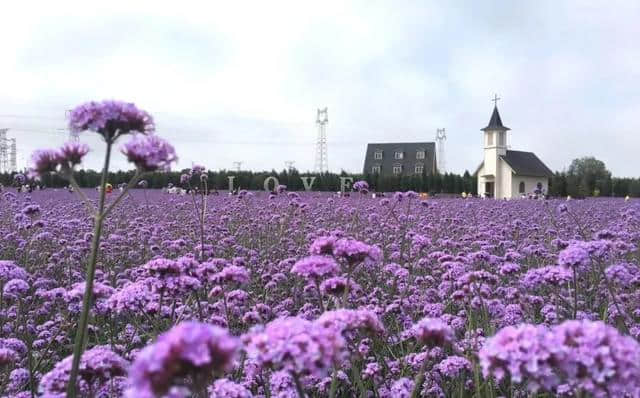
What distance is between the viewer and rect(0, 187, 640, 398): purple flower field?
139 centimetres

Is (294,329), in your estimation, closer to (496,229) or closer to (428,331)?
(428,331)

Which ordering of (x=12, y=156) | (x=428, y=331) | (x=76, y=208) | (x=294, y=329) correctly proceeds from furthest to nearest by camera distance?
(x=12, y=156) < (x=76, y=208) < (x=428, y=331) < (x=294, y=329)

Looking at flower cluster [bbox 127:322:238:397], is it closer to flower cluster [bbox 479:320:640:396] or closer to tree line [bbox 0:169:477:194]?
flower cluster [bbox 479:320:640:396]

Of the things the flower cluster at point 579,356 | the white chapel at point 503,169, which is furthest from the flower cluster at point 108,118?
the white chapel at point 503,169

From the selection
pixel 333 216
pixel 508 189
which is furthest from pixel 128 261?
pixel 508 189

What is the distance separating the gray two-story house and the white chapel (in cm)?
1303

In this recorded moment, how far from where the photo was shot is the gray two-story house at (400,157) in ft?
211

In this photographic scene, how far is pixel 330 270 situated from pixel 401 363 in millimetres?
1596

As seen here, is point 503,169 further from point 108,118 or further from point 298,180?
point 108,118

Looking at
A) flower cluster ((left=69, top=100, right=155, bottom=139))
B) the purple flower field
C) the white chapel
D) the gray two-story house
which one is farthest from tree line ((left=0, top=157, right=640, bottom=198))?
flower cluster ((left=69, top=100, right=155, bottom=139))

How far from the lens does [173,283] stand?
2.63 metres

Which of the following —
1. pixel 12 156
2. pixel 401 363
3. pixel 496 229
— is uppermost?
pixel 12 156

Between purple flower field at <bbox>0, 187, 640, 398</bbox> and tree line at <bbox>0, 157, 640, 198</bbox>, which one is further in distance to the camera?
tree line at <bbox>0, 157, 640, 198</bbox>

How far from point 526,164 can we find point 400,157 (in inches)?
704
